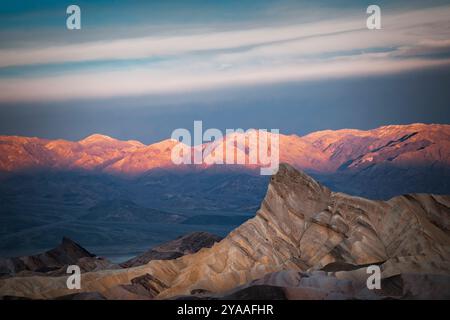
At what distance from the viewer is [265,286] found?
297ft

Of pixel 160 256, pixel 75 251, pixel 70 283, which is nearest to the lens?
pixel 70 283

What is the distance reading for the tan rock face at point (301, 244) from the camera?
10162 cm

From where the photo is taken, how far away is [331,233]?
110 metres

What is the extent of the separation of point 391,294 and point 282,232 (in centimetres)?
2319

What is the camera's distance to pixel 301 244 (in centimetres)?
11081

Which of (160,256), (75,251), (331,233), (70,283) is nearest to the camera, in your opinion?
(70,283)

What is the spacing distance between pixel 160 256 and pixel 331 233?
53251 millimetres

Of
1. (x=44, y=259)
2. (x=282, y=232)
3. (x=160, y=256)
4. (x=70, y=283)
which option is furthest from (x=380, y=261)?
(x=44, y=259)

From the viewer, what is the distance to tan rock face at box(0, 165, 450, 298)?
10162cm
